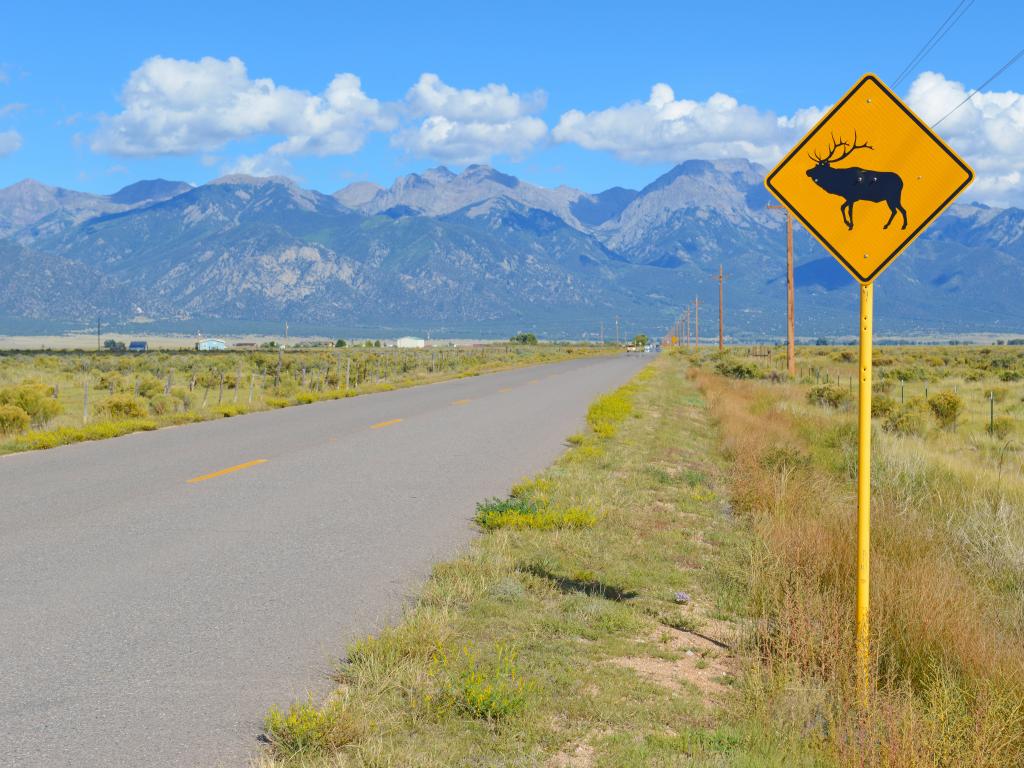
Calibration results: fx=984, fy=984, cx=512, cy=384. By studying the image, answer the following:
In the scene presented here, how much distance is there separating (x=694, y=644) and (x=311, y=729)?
2.63 metres

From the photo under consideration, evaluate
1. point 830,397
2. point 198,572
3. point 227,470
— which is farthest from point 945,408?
point 198,572

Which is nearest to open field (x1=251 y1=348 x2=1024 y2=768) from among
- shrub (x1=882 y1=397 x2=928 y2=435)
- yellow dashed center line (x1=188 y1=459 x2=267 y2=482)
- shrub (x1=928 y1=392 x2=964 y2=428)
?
yellow dashed center line (x1=188 y1=459 x2=267 y2=482)

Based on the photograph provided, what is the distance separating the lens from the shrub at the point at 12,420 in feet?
61.1

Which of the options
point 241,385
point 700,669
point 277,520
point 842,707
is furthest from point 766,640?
point 241,385

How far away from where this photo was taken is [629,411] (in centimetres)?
2191

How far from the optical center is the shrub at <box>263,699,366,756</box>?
4.10m

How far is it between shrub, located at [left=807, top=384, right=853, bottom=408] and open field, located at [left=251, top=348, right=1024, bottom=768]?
53.4 ft

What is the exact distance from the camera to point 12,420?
18.8 m

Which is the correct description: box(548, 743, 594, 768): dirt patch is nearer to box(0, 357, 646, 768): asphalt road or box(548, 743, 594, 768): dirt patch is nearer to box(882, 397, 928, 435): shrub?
box(0, 357, 646, 768): asphalt road

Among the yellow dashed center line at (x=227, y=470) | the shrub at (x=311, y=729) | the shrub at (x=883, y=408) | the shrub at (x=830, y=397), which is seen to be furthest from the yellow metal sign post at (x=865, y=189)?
the shrub at (x=830, y=397)

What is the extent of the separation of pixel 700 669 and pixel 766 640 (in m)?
0.42

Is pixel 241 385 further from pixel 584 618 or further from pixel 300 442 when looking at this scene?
pixel 584 618

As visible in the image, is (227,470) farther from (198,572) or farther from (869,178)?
(869,178)

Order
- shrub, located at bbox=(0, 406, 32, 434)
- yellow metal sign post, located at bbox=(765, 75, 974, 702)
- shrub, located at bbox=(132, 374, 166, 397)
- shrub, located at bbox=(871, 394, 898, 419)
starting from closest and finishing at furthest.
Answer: yellow metal sign post, located at bbox=(765, 75, 974, 702) < shrub, located at bbox=(0, 406, 32, 434) < shrub, located at bbox=(871, 394, 898, 419) < shrub, located at bbox=(132, 374, 166, 397)
